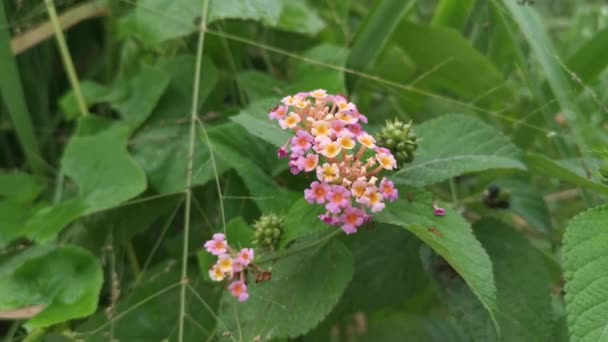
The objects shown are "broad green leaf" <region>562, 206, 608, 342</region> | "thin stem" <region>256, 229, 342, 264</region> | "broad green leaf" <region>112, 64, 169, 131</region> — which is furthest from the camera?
"broad green leaf" <region>112, 64, 169, 131</region>

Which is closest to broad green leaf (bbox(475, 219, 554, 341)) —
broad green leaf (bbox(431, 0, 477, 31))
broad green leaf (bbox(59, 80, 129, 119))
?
broad green leaf (bbox(431, 0, 477, 31))

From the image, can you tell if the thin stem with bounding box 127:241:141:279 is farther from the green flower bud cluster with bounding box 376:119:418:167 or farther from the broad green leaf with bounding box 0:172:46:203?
the green flower bud cluster with bounding box 376:119:418:167

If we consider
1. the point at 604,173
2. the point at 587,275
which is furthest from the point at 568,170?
the point at 587,275

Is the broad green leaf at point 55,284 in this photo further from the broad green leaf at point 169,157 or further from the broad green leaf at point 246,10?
the broad green leaf at point 246,10

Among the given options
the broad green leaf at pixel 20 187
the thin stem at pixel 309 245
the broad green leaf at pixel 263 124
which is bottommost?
the broad green leaf at pixel 20 187

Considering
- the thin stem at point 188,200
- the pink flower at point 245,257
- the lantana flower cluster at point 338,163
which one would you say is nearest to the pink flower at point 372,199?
the lantana flower cluster at point 338,163

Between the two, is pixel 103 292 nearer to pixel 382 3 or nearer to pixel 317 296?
pixel 317 296
